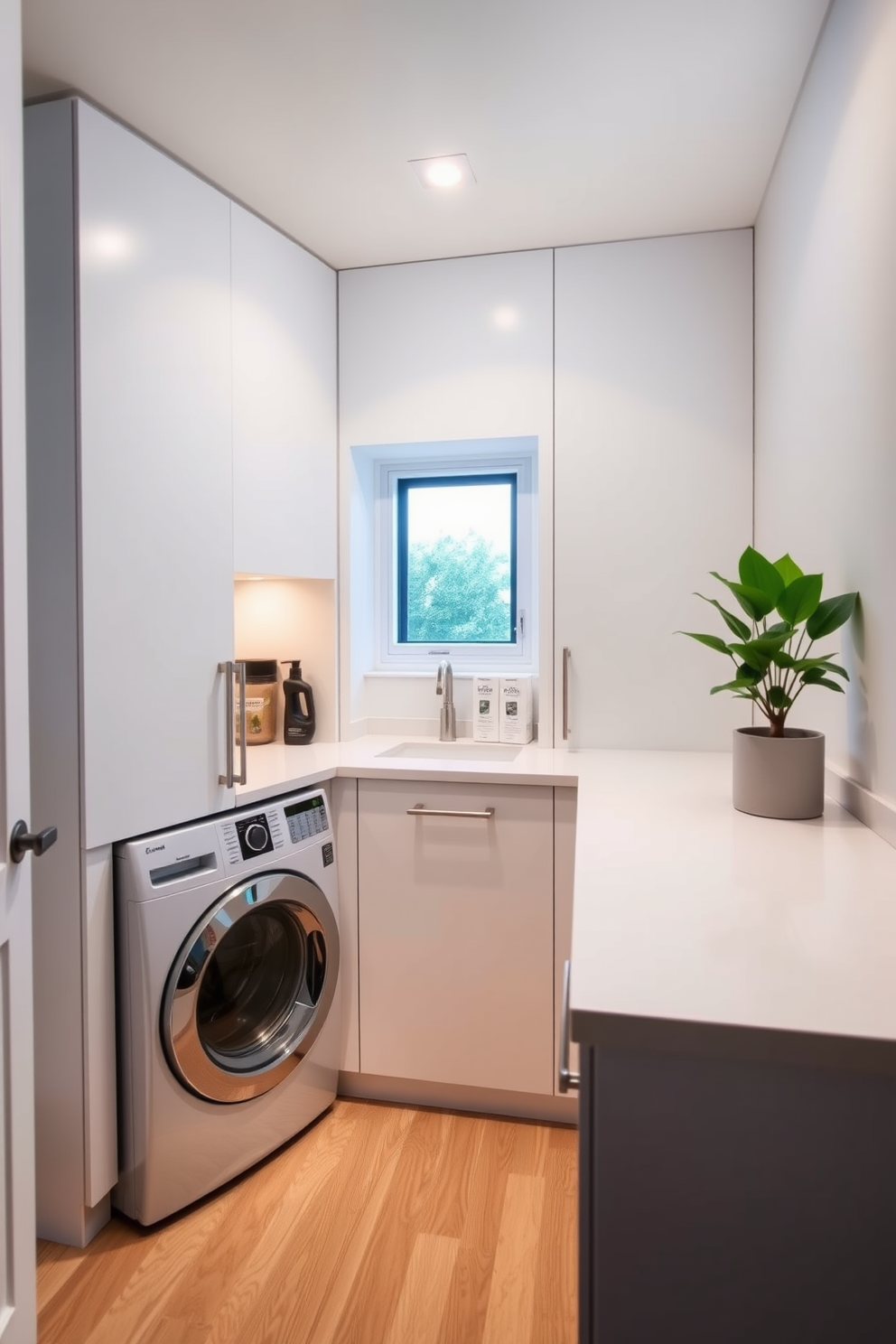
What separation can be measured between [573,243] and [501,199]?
1.18 feet

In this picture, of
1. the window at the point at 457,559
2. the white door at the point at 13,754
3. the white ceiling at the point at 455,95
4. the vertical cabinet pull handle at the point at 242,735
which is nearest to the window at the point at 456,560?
the window at the point at 457,559

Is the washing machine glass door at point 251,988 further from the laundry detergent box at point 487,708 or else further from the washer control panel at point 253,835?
the laundry detergent box at point 487,708

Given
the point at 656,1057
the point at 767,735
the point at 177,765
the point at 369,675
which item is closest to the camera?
the point at 656,1057

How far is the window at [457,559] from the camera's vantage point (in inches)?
114

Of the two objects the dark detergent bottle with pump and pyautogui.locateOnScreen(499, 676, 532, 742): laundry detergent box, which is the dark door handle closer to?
the dark detergent bottle with pump

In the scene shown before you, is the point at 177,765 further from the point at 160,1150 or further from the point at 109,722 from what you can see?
the point at 160,1150

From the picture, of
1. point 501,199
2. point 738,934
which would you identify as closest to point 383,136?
point 501,199

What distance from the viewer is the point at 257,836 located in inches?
77.3

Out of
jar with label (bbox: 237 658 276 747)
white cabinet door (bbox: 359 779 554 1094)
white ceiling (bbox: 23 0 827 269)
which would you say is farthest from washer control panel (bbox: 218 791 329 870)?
white ceiling (bbox: 23 0 827 269)

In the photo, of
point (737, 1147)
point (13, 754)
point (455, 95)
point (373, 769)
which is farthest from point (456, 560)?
point (737, 1147)

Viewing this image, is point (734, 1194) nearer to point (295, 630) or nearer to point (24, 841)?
point (24, 841)

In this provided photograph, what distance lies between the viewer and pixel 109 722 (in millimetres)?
1657

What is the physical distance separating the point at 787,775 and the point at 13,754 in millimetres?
1262

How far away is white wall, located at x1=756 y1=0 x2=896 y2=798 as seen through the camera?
1.26 m
